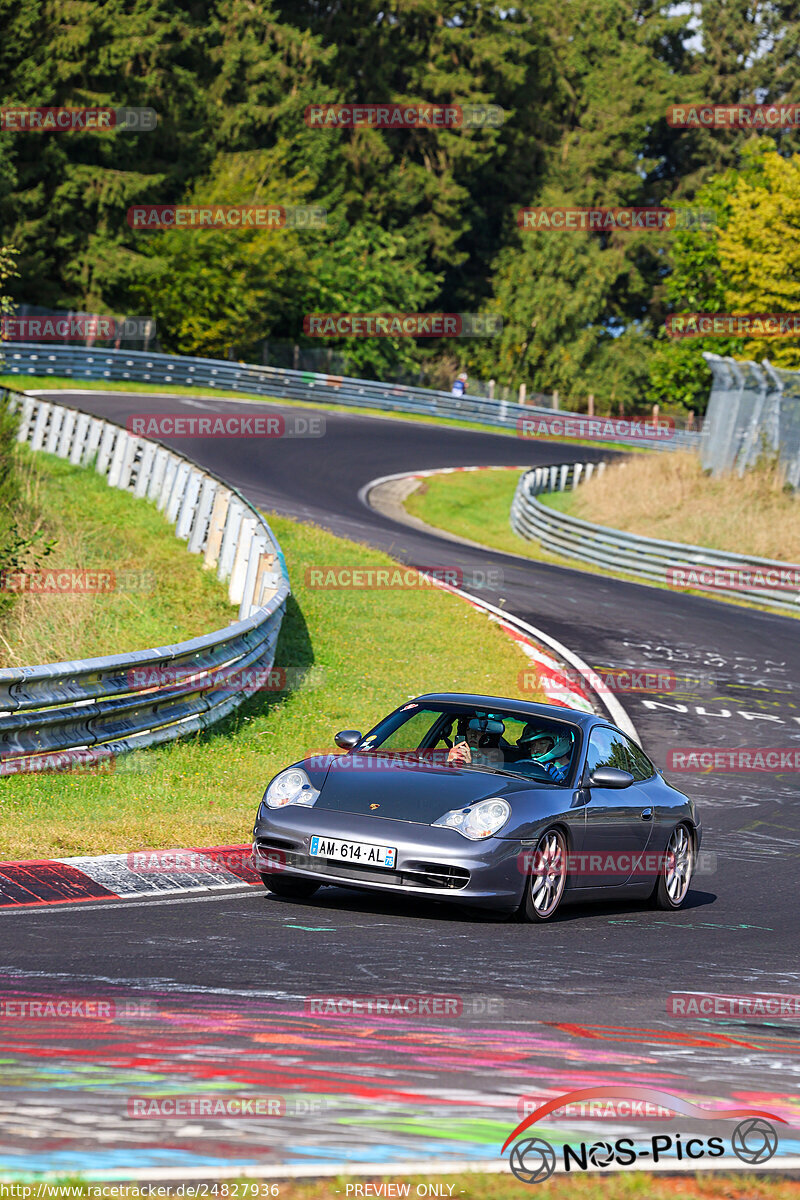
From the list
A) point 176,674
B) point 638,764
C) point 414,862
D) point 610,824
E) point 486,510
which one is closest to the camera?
point 414,862

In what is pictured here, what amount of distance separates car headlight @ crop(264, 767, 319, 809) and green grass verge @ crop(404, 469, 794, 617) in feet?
63.8

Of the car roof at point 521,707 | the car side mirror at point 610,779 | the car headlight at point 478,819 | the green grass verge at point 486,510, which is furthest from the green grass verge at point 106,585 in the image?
the green grass verge at point 486,510

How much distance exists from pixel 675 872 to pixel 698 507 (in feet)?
81.3

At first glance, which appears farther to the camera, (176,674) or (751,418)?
(751,418)

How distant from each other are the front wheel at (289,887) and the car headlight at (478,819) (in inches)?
37.4

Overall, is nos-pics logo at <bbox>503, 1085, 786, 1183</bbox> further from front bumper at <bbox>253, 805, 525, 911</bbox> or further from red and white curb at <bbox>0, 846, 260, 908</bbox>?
red and white curb at <bbox>0, 846, 260, 908</bbox>

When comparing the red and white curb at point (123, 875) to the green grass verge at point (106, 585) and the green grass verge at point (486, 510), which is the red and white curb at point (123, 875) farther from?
the green grass verge at point (486, 510)

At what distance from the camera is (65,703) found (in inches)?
423

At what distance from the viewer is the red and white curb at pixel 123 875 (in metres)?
7.85

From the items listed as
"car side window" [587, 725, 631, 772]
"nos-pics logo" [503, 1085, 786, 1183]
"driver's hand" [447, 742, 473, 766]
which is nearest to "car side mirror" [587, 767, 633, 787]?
"car side window" [587, 725, 631, 772]

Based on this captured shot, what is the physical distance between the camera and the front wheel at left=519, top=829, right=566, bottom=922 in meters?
8.28

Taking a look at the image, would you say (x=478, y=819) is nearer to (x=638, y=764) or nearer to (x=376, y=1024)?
(x=638, y=764)

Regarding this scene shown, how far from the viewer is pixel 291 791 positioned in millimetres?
8555

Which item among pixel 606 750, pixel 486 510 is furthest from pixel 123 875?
pixel 486 510
